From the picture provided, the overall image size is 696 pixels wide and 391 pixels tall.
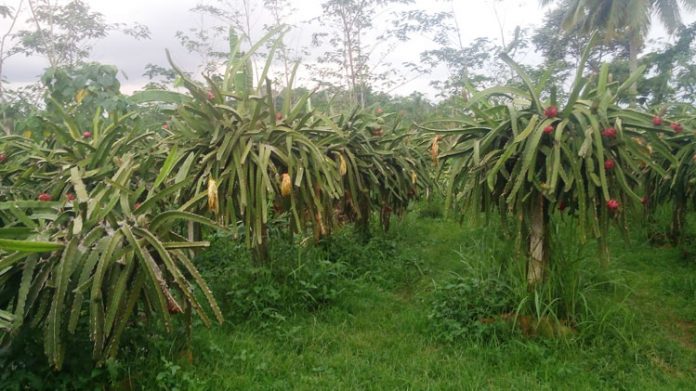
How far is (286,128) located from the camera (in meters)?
3.54

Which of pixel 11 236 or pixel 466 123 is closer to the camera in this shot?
pixel 11 236

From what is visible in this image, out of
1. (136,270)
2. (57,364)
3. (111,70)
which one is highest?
(111,70)

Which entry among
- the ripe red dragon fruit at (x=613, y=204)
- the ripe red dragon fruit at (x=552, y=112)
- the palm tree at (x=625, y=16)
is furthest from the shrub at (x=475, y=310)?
the palm tree at (x=625, y=16)

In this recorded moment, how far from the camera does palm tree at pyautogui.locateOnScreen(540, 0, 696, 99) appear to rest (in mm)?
16219

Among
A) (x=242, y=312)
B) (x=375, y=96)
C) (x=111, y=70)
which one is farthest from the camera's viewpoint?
(x=375, y=96)

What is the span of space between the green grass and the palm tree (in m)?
14.6

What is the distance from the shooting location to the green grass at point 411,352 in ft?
9.20

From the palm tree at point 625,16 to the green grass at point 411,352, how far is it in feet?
47.8

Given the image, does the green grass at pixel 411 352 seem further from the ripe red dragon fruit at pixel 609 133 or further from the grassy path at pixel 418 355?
the ripe red dragon fruit at pixel 609 133

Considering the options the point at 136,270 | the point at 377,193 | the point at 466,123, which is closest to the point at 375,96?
the point at 377,193

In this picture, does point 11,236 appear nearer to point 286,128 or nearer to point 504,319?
point 286,128

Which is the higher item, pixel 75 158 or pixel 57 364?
pixel 75 158

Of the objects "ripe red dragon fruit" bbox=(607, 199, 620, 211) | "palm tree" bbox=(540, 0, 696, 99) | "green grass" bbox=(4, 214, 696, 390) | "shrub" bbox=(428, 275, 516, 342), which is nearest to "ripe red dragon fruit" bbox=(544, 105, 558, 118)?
"ripe red dragon fruit" bbox=(607, 199, 620, 211)

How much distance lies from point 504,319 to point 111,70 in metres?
3.80
